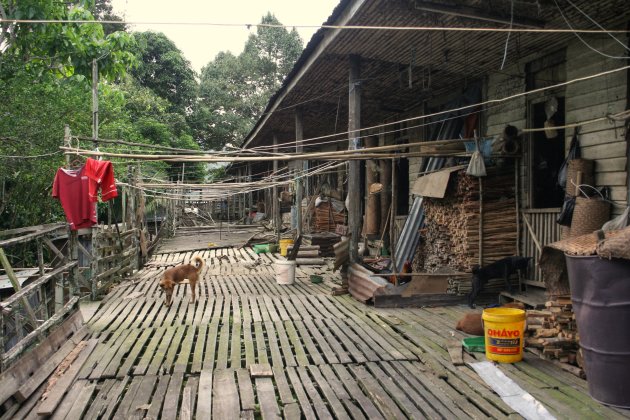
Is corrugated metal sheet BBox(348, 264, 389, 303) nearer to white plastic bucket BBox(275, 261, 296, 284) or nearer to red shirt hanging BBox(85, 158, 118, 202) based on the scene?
white plastic bucket BBox(275, 261, 296, 284)

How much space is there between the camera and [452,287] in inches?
310

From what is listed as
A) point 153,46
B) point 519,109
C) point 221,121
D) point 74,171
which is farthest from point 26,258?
point 221,121

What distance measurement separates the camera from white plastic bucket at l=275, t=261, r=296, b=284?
32.1 feet

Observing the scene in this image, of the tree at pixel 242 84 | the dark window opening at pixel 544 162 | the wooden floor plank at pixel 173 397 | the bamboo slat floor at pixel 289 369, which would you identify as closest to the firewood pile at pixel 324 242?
the bamboo slat floor at pixel 289 369

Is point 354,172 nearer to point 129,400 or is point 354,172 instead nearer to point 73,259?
point 73,259

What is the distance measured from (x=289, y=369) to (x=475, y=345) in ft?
6.73

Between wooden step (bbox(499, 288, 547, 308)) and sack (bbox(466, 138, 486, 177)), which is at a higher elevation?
sack (bbox(466, 138, 486, 177))

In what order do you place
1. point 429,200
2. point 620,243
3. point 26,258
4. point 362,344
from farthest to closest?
point 26,258 < point 429,200 < point 362,344 < point 620,243

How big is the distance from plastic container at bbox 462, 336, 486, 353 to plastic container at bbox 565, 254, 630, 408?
1.27 m

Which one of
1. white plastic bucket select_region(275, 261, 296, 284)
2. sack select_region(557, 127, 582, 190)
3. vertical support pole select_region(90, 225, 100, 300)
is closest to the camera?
sack select_region(557, 127, 582, 190)

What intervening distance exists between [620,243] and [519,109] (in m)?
A: 4.94

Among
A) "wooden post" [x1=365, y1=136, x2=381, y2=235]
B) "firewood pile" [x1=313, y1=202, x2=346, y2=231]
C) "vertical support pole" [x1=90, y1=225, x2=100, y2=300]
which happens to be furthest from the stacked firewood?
"firewood pile" [x1=313, y1=202, x2=346, y2=231]

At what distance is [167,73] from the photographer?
3083cm

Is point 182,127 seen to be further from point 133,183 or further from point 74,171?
point 74,171
